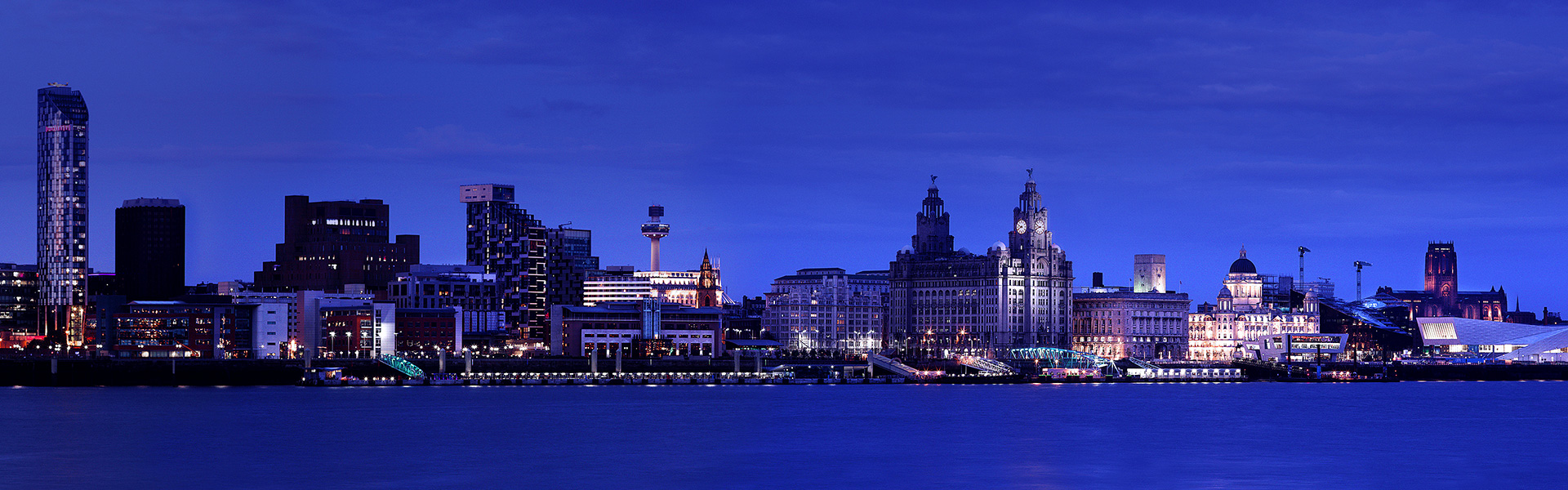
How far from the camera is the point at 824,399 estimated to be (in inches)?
6658

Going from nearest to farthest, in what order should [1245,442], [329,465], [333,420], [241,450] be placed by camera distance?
[329,465]
[241,450]
[1245,442]
[333,420]

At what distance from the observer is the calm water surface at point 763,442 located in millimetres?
95000

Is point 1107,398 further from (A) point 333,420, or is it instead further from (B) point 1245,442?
(A) point 333,420

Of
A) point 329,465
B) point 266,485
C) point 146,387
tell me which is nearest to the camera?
point 266,485

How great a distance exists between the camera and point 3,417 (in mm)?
133000

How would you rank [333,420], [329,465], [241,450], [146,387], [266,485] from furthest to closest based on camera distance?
1. [146,387]
2. [333,420]
3. [241,450]
4. [329,465]
5. [266,485]

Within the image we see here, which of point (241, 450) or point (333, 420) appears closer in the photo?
point (241, 450)

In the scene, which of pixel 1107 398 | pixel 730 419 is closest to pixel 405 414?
pixel 730 419

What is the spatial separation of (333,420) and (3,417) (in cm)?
2106

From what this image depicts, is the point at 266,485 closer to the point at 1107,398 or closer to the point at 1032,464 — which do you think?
the point at 1032,464

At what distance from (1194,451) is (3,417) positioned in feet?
245

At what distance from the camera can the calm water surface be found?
312 feet

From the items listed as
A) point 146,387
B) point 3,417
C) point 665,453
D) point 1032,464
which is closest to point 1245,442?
point 1032,464

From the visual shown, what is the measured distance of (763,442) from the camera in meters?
117
